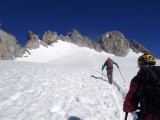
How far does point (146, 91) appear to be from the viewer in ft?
19.4

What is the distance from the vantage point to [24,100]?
10.3 metres

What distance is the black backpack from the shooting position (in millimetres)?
5711

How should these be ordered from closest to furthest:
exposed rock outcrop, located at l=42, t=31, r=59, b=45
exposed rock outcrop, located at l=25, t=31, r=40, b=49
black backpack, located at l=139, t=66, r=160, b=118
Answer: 1. black backpack, located at l=139, t=66, r=160, b=118
2. exposed rock outcrop, located at l=25, t=31, r=40, b=49
3. exposed rock outcrop, located at l=42, t=31, r=59, b=45

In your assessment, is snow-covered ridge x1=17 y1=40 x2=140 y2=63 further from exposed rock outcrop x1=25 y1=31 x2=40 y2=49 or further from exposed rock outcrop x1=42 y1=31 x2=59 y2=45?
exposed rock outcrop x1=42 y1=31 x2=59 y2=45

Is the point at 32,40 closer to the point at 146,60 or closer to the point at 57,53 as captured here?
the point at 57,53

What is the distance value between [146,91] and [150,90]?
116 millimetres

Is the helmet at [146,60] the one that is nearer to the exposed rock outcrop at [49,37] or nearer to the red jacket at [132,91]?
the red jacket at [132,91]

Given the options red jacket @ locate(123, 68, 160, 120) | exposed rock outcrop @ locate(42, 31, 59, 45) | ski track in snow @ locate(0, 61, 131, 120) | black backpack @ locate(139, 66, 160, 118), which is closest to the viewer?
black backpack @ locate(139, 66, 160, 118)

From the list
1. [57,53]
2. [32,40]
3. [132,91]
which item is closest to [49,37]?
[57,53]

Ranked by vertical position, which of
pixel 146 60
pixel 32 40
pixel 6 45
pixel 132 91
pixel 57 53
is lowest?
pixel 132 91

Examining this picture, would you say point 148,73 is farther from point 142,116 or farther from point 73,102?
point 73,102

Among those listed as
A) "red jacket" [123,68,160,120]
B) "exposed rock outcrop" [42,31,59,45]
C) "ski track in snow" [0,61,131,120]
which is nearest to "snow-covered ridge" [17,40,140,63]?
"exposed rock outcrop" [42,31,59,45]

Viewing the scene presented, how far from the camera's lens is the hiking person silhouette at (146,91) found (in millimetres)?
5734

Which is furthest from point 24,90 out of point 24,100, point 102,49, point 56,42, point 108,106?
point 102,49
